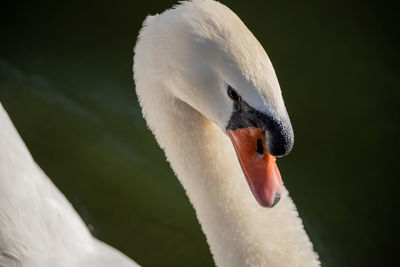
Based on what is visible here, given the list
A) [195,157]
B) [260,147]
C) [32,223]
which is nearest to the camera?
[260,147]

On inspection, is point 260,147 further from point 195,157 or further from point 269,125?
point 195,157

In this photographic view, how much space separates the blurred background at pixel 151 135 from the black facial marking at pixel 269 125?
1481 mm

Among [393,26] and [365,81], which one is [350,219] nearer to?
[365,81]

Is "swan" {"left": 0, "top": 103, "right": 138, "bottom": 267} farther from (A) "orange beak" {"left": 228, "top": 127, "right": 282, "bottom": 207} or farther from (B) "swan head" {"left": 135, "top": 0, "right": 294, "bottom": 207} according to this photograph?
(A) "orange beak" {"left": 228, "top": 127, "right": 282, "bottom": 207}

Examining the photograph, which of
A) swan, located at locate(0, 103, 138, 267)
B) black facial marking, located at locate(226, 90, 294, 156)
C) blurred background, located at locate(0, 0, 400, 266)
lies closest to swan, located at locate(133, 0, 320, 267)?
black facial marking, located at locate(226, 90, 294, 156)

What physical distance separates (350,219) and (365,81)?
919mm

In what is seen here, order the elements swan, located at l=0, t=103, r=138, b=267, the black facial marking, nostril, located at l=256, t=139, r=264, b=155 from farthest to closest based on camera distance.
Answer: swan, located at l=0, t=103, r=138, b=267, nostril, located at l=256, t=139, r=264, b=155, the black facial marking

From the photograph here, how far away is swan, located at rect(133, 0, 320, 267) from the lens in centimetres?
171

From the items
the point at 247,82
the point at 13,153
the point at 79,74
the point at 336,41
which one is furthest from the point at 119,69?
the point at 247,82

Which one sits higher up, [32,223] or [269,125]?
[269,125]

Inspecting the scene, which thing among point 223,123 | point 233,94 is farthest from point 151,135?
point 233,94

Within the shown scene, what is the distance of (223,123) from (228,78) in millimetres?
187

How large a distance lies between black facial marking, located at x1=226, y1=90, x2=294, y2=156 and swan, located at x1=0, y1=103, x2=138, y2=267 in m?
0.94

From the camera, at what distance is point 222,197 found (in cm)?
212
